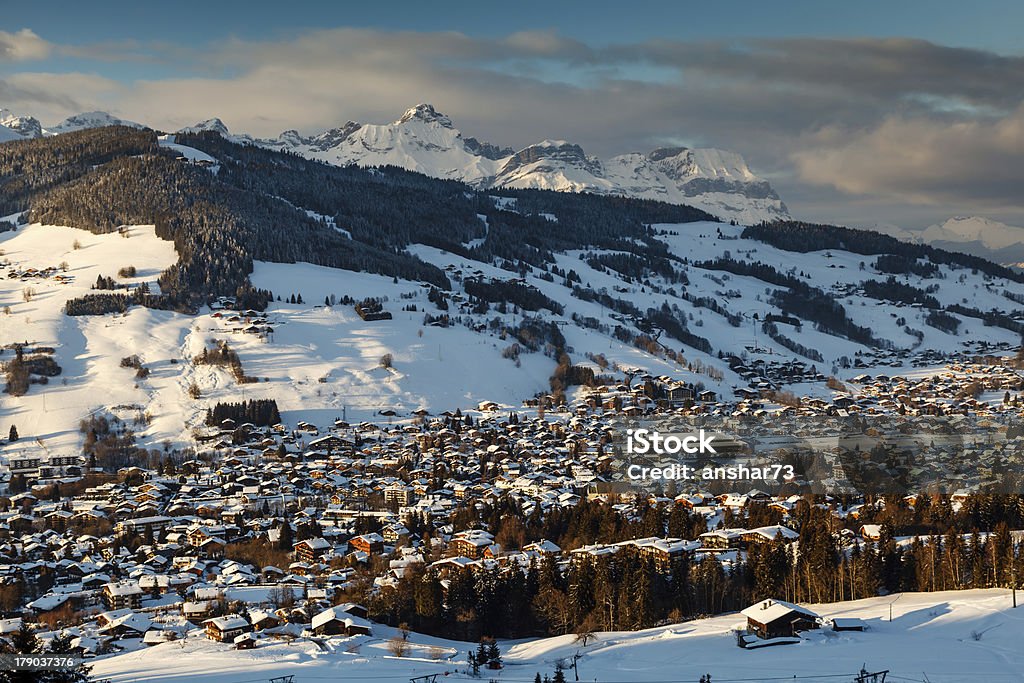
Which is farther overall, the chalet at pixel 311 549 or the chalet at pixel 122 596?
the chalet at pixel 311 549

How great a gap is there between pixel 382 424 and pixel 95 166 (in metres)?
124

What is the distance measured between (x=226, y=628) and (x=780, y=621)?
24.4 meters

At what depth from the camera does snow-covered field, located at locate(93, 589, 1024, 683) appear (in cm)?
3550

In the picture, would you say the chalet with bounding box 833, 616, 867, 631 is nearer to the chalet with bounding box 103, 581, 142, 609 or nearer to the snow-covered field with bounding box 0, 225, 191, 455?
the chalet with bounding box 103, 581, 142, 609

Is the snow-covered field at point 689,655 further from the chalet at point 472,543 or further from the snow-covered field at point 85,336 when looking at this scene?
the snow-covered field at point 85,336

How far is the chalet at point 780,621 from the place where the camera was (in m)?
40.5

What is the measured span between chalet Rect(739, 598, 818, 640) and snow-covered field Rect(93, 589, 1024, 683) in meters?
0.69

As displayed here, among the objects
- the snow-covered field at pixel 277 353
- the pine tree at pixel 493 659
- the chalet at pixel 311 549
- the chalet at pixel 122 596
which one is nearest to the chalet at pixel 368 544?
the chalet at pixel 311 549

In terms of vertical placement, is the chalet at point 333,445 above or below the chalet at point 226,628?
above

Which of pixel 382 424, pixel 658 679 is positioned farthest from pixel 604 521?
pixel 382 424

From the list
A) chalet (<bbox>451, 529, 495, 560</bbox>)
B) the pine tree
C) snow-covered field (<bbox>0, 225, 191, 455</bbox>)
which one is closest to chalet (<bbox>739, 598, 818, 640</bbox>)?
the pine tree

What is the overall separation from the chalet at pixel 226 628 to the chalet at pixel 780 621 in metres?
22.6

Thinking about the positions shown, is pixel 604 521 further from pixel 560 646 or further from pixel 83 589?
pixel 83 589

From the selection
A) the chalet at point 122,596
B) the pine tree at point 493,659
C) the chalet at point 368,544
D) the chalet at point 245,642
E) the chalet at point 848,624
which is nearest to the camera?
the pine tree at point 493,659
